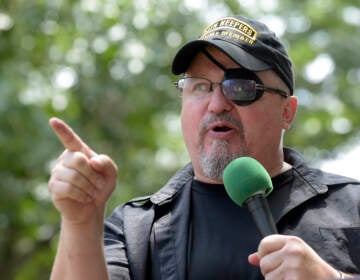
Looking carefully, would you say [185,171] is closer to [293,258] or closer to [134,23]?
[293,258]

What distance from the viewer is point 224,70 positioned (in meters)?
3.35

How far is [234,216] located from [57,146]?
5678 mm

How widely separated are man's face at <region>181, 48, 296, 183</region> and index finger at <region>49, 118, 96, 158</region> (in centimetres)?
86

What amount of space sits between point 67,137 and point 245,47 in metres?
1.16

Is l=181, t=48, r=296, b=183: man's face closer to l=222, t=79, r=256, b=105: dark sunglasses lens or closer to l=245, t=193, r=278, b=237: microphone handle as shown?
l=222, t=79, r=256, b=105: dark sunglasses lens

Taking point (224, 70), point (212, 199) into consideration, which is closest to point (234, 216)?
point (212, 199)

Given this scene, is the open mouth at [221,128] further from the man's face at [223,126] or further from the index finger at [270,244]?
the index finger at [270,244]

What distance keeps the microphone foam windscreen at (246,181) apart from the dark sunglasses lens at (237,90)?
2.12 ft

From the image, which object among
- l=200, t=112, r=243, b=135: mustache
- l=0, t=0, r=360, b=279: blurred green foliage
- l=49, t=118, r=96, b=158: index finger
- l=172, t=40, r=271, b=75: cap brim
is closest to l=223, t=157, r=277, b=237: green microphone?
l=49, t=118, r=96, b=158: index finger

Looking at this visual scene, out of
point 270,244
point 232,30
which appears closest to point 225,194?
point 232,30

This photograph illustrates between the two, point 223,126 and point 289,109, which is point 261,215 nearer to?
point 223,126

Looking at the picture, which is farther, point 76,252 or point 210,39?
point 210,39

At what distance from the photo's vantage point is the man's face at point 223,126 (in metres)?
3.27

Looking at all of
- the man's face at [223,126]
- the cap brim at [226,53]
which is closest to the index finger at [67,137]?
the man's face at [223,126]
